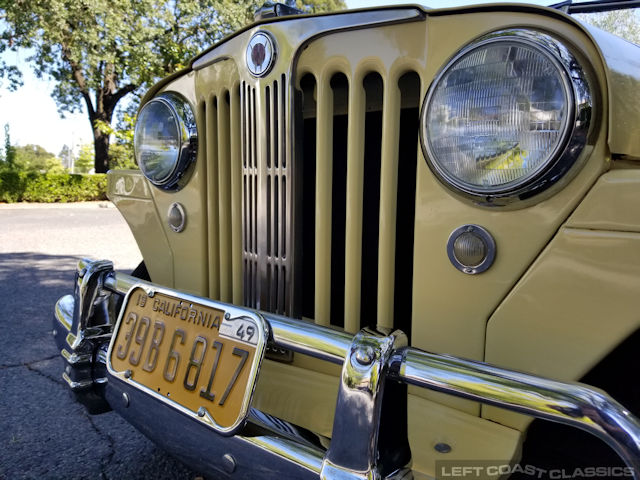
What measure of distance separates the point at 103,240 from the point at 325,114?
663 centimetres

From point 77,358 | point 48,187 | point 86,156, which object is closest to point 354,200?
point 77,358

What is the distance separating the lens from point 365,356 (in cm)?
93

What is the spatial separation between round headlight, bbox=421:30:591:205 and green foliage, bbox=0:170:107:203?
53.0 feet

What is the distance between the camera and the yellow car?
3.04ft

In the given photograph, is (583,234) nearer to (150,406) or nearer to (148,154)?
(150,406)

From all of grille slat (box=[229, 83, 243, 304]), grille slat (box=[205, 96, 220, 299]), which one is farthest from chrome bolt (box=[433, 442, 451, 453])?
grille slat (box=[205, 96, 220, 299])

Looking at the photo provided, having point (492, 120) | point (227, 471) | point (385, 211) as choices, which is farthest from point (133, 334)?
point (492, 120)

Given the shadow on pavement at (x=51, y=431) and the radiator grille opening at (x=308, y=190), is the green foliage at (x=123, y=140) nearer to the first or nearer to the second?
the shadow on pavement at (x=51, y=431)

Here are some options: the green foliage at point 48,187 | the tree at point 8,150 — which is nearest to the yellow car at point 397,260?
the green foliage at point 48,187

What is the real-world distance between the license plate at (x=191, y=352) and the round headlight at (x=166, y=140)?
45 centimetres

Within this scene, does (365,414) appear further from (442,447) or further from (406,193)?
(406,193)

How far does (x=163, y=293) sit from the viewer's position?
1.40 metres

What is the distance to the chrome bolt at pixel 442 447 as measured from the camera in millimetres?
1116
